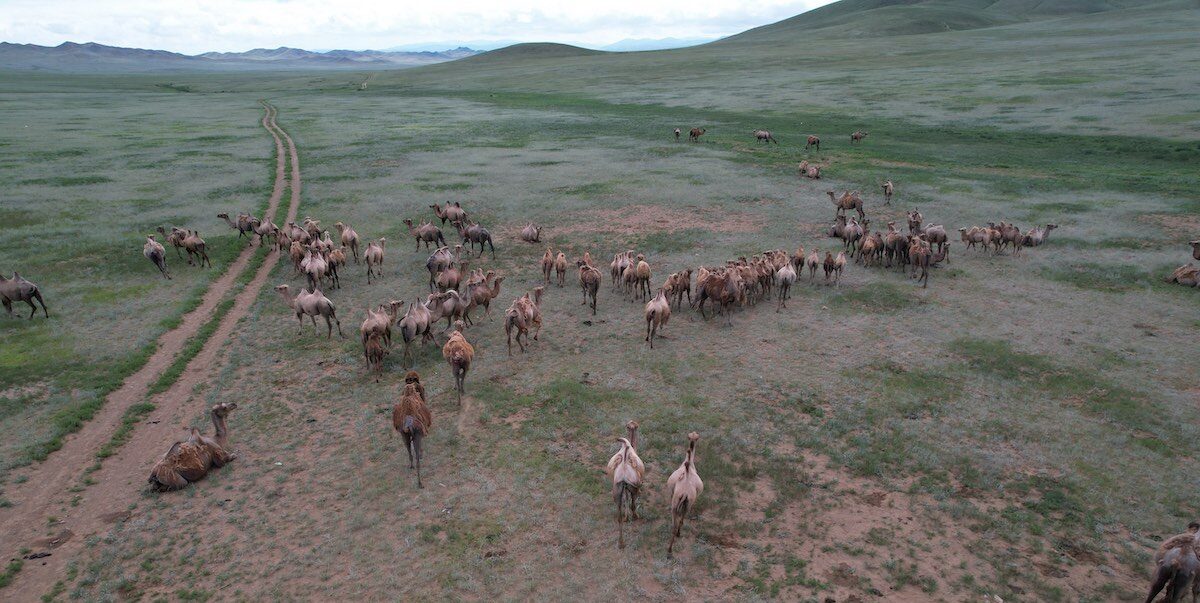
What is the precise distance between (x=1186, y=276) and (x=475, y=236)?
23.0 meters

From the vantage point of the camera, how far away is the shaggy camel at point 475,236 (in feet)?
78.9

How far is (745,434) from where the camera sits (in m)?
12.6

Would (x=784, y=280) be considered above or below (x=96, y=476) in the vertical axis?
above

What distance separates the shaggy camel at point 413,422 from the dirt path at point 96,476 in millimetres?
4596

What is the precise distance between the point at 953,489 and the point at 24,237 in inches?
1315

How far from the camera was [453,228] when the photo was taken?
28.1 m

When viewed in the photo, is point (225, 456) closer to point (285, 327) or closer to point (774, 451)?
point (285, 327)

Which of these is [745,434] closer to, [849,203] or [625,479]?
[625,479]

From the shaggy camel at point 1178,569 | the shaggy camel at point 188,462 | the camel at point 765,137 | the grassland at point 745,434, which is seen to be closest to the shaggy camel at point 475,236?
the grassland at point 745,434

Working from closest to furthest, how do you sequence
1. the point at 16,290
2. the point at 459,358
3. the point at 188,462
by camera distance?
the point at 188,462 < the point at 459,358 < the point at 16,290

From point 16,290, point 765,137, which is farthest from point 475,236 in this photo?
point 765,137

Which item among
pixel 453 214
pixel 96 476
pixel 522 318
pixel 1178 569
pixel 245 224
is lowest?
pixel 96 476

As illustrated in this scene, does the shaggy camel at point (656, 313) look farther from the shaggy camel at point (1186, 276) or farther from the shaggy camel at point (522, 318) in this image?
the shaggy camel at point (1186, 276)

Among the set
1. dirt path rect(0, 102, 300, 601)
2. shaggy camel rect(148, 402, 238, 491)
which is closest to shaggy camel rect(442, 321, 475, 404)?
shaggy camel rect(148, 402, 238, 491)
